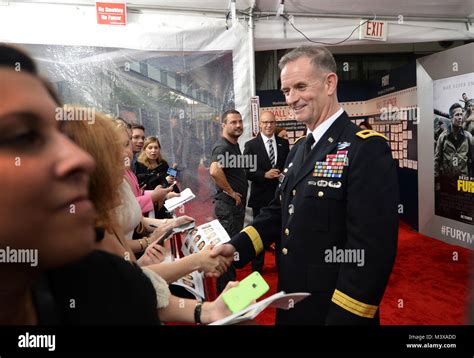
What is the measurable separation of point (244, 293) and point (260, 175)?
1.92m

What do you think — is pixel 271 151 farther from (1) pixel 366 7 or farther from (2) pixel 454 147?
(2) pixel 454 147

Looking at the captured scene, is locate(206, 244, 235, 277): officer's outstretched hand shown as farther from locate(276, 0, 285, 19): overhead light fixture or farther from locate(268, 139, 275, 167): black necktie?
locate(268, 139, 275, 167): black necktie

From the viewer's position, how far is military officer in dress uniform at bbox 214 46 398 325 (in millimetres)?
868

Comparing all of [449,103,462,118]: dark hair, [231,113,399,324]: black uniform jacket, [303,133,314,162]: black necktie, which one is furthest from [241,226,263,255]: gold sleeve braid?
[449,103,462,118]: dark hair

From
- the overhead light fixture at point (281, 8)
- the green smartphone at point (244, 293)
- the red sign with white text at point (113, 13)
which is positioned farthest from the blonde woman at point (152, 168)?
the green smartphone at point (244, 293)

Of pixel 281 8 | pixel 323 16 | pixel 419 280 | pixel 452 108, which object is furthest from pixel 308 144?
pixel 452 108

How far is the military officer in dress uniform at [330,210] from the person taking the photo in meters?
0.87

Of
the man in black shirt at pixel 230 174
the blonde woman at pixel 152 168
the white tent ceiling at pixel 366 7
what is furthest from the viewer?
the man in black shirt at pixel 230 174

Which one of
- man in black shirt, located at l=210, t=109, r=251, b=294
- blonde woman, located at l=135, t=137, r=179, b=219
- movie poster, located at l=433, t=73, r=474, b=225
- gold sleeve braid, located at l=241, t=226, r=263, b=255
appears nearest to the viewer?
gold sleeve braid, located at l=241, t=226, r=263, b=255

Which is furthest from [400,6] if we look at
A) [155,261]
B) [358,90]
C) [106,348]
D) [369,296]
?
[358,90]

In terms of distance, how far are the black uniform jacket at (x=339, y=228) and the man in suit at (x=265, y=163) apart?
149 cm

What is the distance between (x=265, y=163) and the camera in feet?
8.65

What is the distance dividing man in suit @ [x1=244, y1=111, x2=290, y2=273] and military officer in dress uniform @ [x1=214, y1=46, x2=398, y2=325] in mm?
1512

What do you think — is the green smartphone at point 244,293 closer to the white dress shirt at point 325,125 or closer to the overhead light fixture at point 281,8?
the white dress shirt at point 325,125
